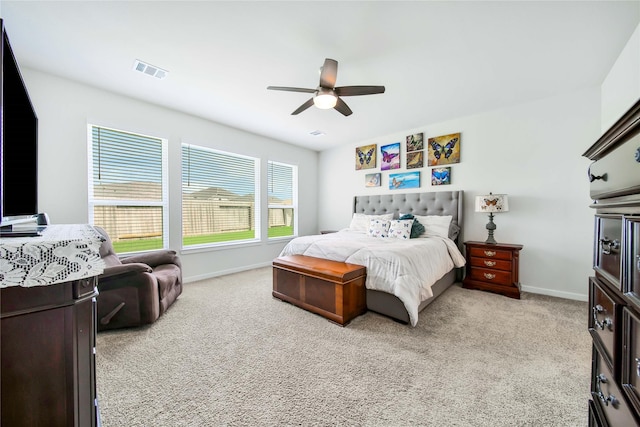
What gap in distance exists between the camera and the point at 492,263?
3365mm

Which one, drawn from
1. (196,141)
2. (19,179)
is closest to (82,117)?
(196,141)

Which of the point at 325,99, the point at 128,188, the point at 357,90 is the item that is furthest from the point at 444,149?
the point at 128,188

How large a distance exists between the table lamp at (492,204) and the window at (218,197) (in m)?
3.79

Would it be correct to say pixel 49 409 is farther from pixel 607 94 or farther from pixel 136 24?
pixel 607 94

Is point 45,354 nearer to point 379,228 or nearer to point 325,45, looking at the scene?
point 325,45

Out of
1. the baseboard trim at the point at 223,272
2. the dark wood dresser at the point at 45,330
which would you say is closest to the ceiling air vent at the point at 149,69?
the dark wood dresser at the point at 45,330

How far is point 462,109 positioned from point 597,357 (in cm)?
356

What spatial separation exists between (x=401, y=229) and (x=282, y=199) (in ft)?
9.02

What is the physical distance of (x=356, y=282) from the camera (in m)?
2.55

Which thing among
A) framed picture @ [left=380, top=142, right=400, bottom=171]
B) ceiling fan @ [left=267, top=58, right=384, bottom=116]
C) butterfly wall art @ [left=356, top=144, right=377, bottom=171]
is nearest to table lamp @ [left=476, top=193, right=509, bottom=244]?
framed picture @ [left=380, top=142, right=400, bottom=171]

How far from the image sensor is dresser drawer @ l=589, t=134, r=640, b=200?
711 millimetres

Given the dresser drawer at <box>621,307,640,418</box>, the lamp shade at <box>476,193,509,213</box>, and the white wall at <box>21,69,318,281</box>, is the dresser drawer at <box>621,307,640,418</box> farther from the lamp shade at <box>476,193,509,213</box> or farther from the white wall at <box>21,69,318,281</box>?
the white wall at <box>21,69,318,281</box>

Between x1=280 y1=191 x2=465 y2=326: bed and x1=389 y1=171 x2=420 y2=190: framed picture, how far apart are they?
8.1 inches

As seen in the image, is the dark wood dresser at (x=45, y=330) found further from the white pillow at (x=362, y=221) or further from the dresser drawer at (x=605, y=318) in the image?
the white pillow at (x=362, y=221)
